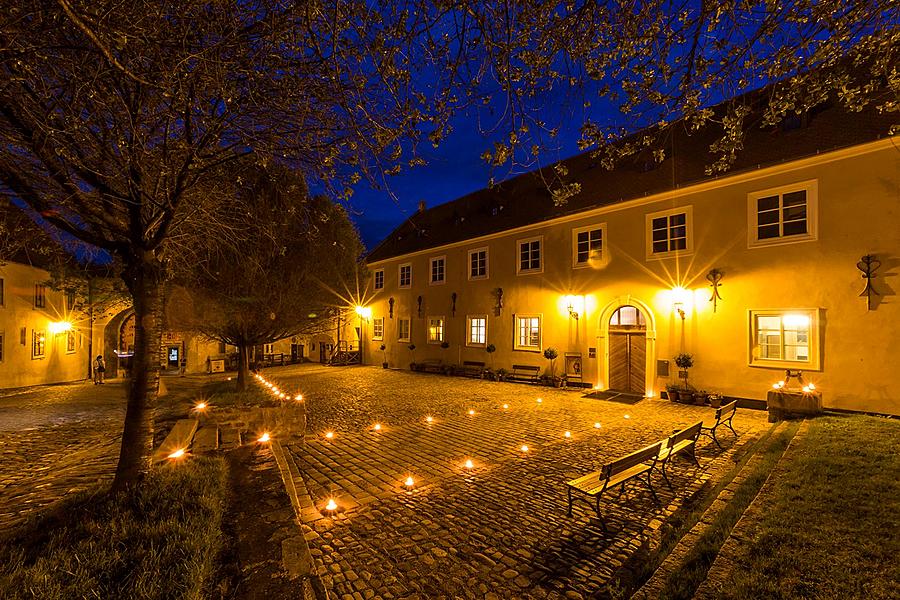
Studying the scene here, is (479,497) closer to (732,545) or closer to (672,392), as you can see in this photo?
(732,545)

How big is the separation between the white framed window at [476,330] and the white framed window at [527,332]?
206cm

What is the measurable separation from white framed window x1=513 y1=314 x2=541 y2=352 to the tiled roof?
168 inches

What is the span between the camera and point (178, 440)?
636 centimetres

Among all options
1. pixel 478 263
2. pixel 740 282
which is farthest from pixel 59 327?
pixel 740 282

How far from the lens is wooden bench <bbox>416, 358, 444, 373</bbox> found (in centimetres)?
2125

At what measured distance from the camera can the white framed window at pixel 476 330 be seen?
64.4ft

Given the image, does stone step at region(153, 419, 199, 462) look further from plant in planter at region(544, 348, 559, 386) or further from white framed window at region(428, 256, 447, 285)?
white framed window at region(428, 256, 447, 285)

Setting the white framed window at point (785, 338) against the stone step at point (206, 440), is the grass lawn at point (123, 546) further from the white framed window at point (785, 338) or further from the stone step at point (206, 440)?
the white framed window at point (785, 338)

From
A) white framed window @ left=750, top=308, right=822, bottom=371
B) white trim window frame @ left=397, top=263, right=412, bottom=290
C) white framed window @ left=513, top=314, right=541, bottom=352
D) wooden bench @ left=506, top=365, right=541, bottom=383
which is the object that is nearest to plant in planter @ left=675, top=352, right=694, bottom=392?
white framed window @ left=750, top=308, right=822, bottom=371

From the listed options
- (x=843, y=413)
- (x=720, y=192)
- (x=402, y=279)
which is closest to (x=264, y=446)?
(x=843, y=413)

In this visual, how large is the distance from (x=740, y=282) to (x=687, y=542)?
10424mm

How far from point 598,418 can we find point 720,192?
813 centimetres

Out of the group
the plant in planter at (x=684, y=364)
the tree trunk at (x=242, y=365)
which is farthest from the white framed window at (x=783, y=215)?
the tree trunk at (x=242, y=365)

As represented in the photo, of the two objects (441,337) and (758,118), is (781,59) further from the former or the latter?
(441,337)
